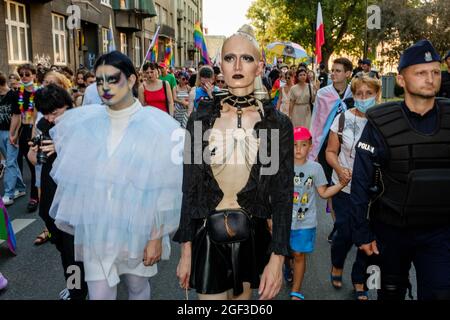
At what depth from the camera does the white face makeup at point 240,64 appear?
2529mm

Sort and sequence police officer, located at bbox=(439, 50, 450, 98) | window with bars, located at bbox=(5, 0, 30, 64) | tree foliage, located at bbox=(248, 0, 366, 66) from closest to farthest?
police officer, located at bbox=(439, 50, 450, 98) → window with bars, located at bbox=(5, 0, 30, 64) → tree foliage, located at bbox=(248, 0, 366, 66)

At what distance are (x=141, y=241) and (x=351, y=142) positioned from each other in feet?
7.64

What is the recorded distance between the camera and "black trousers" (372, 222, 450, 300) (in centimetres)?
271

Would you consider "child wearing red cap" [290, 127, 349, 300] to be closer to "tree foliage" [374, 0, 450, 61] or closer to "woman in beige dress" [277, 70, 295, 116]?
"woman in beige dress" [277, 70, 295, 116]

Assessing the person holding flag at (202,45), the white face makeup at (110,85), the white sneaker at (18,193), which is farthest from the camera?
the person holding flag at (202,45)

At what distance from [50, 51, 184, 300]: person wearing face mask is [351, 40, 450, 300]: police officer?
1263 mm

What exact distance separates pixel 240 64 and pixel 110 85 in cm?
96

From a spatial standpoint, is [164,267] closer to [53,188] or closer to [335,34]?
[53,188]

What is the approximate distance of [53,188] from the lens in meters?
3.59

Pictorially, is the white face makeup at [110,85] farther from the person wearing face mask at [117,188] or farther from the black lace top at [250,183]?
the black lace top at [250,183]

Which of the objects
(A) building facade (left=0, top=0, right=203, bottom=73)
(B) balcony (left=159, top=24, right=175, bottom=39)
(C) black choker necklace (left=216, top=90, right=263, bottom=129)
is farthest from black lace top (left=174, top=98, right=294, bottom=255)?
(B) balcony (left=159, top=24, right=175, bottom=39)

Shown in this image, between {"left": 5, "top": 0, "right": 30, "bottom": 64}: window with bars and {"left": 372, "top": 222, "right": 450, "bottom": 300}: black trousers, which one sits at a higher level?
{"left": 5, "top": 0, "right": 30, "bottom": 64}: window with bars

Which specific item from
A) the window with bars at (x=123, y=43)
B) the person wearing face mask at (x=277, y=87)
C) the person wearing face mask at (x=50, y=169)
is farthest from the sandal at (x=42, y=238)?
the window with bars at (x=123, y=43)

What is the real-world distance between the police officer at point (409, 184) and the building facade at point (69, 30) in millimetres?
8904
